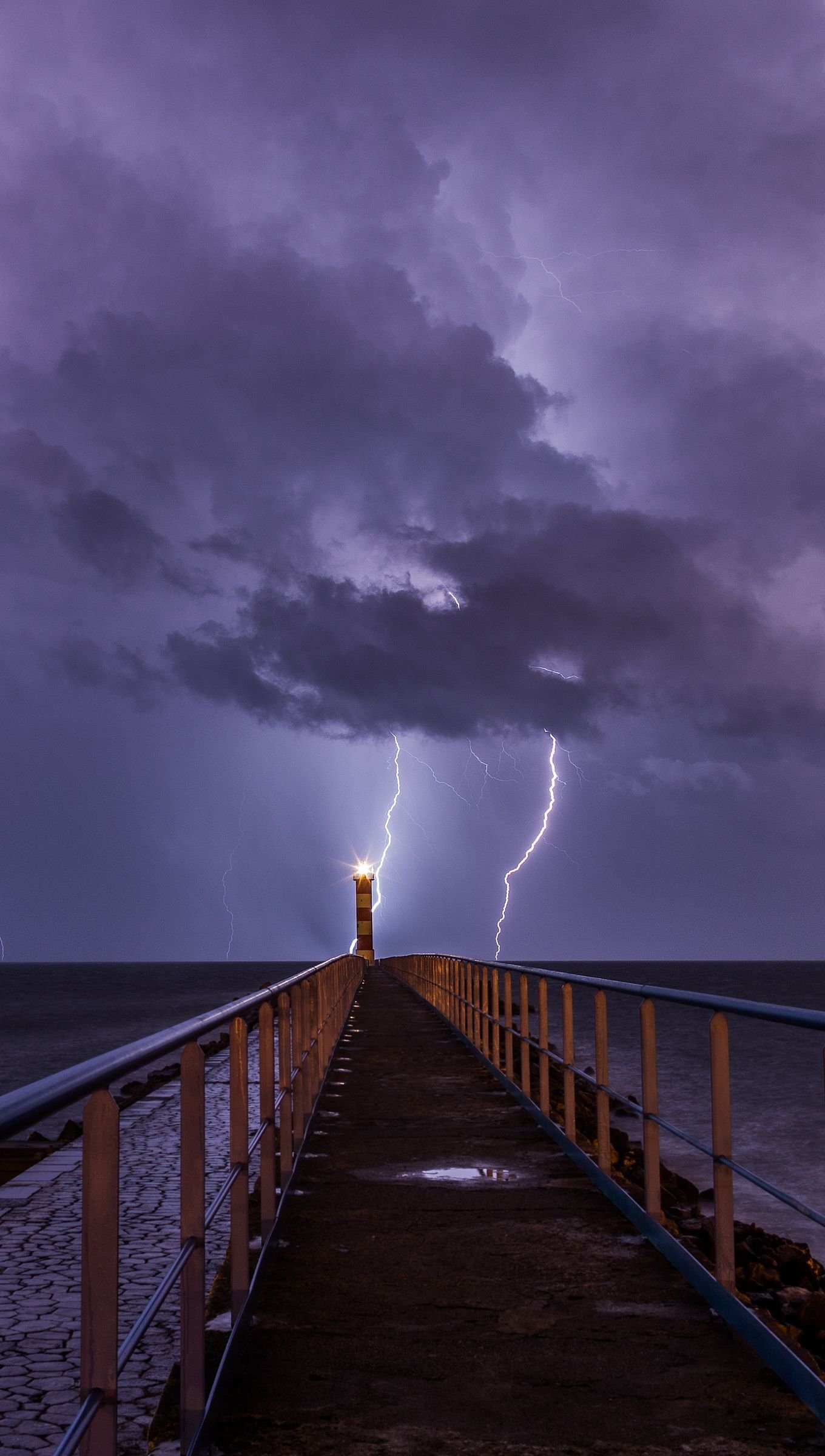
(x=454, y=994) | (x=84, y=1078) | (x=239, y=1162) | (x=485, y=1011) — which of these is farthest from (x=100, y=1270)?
(x=454, y=994)

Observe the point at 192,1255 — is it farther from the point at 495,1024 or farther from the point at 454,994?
the point at 454,994

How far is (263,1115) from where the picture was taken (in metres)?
4.66

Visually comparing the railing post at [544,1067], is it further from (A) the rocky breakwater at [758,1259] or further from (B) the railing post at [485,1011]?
(B) the railing post at [485,1011]

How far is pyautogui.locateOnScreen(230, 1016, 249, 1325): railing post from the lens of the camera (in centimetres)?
353

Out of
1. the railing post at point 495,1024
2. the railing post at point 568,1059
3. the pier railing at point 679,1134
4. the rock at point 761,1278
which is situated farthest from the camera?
the railing post at point 495,1024

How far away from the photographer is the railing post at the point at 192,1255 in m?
2.89

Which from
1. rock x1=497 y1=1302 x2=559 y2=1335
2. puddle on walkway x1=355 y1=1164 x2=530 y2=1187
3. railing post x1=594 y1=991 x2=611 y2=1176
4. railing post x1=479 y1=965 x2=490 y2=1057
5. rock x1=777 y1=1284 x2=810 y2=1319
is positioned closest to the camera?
rock x1=497 y1=1302 x2=559 y2=1335

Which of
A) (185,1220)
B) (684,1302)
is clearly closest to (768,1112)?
(684,1302)

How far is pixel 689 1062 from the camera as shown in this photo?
116 feet

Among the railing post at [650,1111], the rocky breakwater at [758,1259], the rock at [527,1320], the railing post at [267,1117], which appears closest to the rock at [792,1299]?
the rocky breakwater at [758,1259]

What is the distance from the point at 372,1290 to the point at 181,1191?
2.02m

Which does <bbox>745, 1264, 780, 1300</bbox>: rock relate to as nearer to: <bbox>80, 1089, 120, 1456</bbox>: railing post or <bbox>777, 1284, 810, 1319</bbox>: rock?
<bbox>777, 1284, 810, 1319</bbox>: rock

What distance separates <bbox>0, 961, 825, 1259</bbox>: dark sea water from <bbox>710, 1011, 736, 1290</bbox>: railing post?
1.54 ft

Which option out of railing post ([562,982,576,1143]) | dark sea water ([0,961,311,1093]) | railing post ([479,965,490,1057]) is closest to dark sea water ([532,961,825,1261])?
railing post ([562,982,576,1143])
